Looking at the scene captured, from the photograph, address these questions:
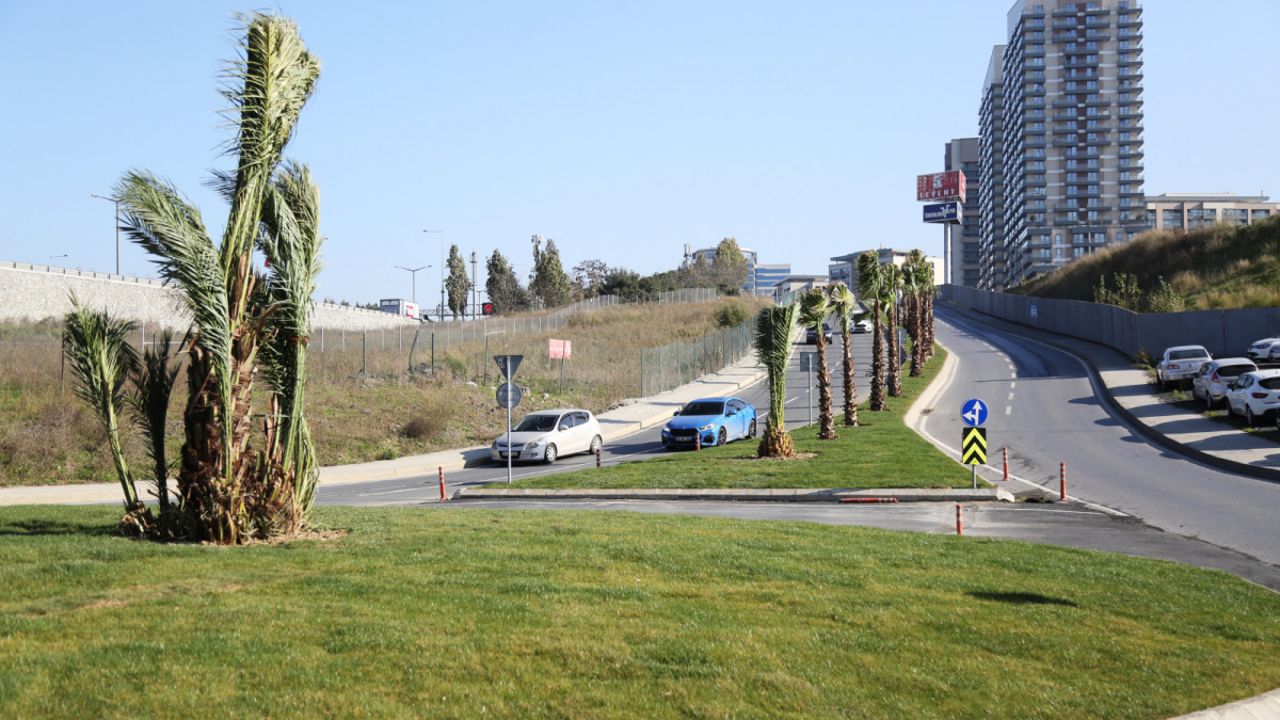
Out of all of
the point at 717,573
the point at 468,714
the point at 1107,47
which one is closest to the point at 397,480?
the point at 717,573

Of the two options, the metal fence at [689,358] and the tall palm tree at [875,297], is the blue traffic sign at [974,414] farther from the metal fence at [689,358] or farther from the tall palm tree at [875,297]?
the metal fence at [689,358]

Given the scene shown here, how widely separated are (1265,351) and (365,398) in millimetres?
36430

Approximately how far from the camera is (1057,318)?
3034 inches

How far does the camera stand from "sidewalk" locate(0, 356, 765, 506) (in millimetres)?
25047

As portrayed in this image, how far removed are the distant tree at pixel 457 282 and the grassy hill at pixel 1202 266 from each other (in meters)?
65.6

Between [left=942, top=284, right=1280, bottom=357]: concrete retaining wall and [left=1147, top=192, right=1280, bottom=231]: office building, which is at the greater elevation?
[left=1147, top=192, right=1280, bottom=231]: office building

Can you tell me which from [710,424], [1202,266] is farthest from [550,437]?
[1202,266]

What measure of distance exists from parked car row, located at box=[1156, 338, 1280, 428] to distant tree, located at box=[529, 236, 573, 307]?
83.5 metres

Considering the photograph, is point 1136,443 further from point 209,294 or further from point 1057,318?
point 1057,318

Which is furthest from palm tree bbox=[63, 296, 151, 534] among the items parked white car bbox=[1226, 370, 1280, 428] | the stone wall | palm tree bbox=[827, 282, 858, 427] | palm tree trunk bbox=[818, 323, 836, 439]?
the stone wall

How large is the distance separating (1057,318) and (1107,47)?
3763 inches

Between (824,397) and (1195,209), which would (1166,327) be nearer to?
(824,397)

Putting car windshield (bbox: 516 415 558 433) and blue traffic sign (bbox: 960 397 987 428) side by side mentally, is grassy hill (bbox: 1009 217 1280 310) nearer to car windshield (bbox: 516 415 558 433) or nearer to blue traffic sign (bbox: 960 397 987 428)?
blue traffic sign (bbox: 960 397 987 428)

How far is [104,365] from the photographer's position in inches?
446
